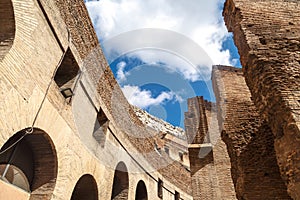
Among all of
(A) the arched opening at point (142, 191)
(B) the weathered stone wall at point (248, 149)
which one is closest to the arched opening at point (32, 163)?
(B) the weathered stone wall at point (248, 149)

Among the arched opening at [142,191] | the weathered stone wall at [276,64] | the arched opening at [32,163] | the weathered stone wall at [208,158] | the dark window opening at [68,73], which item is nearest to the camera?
the weathered stone wall at [276,64]

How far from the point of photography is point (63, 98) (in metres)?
5.68

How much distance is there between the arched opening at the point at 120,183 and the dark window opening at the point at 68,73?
4.24m

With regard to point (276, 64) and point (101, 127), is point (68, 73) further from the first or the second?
point (276, 64)

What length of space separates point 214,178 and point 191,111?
3.39m

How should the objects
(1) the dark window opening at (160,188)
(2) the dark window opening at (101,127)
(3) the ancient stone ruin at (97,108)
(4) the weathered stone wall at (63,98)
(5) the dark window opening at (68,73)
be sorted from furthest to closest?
(1) the dark window opening at (160,188) < (2) the dark window opening at (101,127) < (5) the dark window opening at (68,73) < (4) the weathered stone wall at (63,98) < (3) the ancient stone ruin at (97,108)

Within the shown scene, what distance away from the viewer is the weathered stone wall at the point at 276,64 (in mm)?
2764

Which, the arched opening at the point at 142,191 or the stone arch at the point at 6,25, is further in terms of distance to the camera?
the arched opening at the point at 142,191

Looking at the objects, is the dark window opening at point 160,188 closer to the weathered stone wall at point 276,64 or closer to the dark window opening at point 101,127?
the dark window opening at point 101,127

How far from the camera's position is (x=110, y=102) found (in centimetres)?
848

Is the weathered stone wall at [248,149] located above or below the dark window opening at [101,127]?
below

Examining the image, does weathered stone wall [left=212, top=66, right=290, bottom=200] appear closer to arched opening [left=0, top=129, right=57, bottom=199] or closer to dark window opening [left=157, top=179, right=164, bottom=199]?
arched opening [left=0, top=129, right=57, bottom=199]

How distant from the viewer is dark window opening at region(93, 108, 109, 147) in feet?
25.3

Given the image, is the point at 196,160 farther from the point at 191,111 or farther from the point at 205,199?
the point at 191,111
